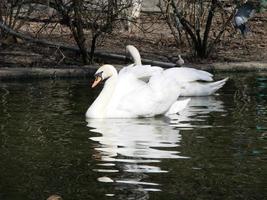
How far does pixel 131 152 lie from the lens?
7945 mm

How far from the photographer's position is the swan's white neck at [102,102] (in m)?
10.3

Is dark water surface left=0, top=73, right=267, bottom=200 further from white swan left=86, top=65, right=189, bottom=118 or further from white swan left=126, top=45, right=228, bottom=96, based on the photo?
white swan left=126, top=45, right=228, bottom=96

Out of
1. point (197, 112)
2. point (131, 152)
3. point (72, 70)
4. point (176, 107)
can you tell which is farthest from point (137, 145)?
point (72, 70)

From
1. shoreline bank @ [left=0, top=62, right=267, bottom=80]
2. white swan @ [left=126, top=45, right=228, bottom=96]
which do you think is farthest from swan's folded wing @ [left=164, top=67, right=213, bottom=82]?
shoreline bank @ [left=0, top=62, right=267, bottom=80]

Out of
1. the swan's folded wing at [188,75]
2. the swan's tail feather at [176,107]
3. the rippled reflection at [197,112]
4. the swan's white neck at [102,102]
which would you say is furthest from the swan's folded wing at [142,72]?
the swan's folded wing at [188,75]

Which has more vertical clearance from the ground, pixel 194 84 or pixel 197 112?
pixel 194 84

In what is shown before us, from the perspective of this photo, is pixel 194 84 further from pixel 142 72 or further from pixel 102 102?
pixel 102 102

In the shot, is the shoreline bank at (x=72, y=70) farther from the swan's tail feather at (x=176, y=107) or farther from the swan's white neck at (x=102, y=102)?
the swan's tail feather at (x=176, y=107)

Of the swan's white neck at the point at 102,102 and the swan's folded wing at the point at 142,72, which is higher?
the swan's folded wing at the point at 142,72

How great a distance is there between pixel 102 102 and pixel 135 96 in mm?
426

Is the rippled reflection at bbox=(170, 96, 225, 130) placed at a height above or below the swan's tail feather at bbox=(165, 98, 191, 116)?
below

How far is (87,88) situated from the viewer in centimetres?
1350

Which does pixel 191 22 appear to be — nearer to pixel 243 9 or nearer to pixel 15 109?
pixel 243 9

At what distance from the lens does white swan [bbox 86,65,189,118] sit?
10344 millimetres
